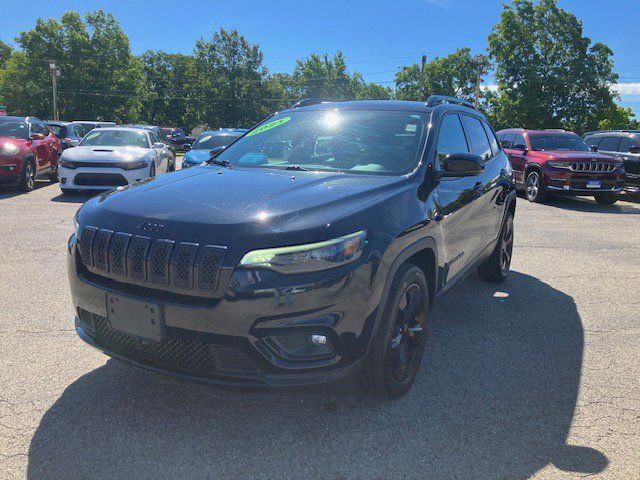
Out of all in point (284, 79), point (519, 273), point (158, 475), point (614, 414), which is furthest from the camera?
point (284, 79)

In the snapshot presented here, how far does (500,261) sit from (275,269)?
Answer: 3610mm

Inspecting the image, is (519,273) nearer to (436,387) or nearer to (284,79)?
(436,387)

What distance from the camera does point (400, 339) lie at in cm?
292

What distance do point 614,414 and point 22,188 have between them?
12442mm

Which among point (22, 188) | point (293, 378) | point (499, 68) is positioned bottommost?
point (22, 188)


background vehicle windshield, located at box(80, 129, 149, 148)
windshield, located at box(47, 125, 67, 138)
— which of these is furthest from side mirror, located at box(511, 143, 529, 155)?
windshield, located at box(47, 125, 67, 138)

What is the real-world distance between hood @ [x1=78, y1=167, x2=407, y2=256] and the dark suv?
11.6 metres

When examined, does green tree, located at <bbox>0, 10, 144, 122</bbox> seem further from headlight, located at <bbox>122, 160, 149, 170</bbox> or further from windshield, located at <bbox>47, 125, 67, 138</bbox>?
headlight, located at <bbox>122, 160, 149, 170</bbox>

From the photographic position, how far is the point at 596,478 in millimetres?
2352

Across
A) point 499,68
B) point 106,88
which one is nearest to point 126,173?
point 499,68

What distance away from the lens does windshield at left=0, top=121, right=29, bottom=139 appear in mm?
12059

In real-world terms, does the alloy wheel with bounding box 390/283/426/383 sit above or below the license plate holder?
below

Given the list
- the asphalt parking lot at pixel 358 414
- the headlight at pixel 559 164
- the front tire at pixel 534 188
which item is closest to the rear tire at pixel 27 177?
the asphalt parking lot at pixel 358 414

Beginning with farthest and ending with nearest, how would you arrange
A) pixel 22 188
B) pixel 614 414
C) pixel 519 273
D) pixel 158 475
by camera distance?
pixel 22 188
pixel 519 273
pixel 614 414
pixel 158 475
